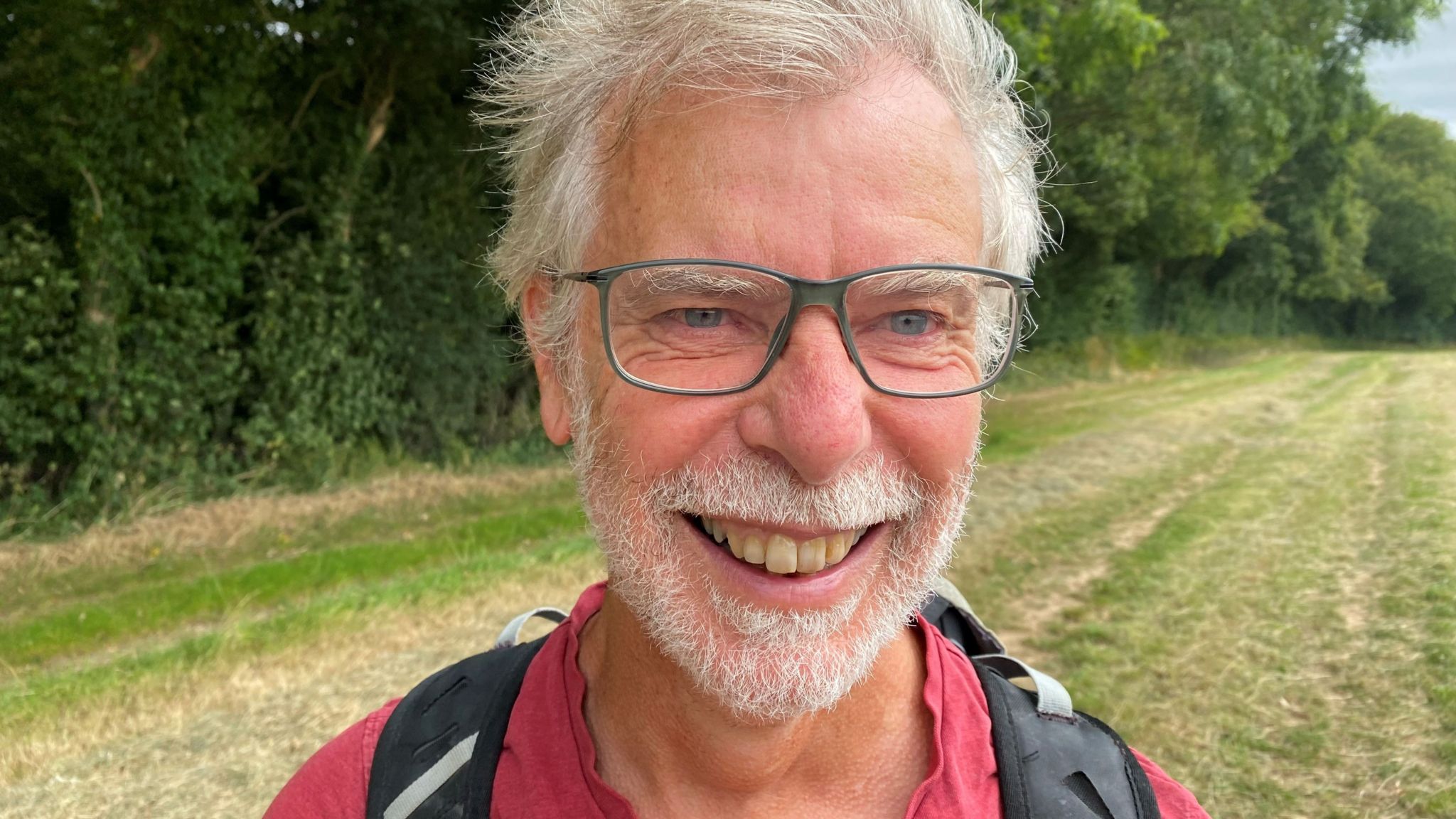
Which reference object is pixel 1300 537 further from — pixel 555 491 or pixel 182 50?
pixel 182 50

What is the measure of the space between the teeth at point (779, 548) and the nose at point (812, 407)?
107mm

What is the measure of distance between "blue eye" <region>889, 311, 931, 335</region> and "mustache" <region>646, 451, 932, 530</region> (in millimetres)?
187

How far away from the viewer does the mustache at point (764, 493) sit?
3.90 feet

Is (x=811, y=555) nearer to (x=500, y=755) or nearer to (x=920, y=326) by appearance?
(x=920, y=326)

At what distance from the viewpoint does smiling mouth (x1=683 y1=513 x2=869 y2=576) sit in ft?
4.03

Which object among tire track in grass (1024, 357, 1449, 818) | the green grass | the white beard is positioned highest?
the white beard

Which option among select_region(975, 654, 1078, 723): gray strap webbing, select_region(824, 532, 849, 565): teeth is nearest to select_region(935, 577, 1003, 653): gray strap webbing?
select_region(975, 654, 1078, 723): gray strap webbing

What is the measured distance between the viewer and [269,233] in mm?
8227

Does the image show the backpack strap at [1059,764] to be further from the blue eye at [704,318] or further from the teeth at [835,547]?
the blue eye at [704,318]

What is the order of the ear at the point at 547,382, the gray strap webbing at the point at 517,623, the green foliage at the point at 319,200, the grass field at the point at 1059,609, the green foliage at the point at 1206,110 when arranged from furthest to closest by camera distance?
the green foliage at the point at 1206,110 → the green foliage at the point at 319,200 → the grass field at the point at 1059,609 → the gray strap webbing at the point at 517,623 → the ear at the point at 547,382

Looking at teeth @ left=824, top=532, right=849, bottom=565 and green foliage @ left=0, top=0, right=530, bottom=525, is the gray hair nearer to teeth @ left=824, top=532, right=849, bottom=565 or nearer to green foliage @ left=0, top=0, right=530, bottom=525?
teeth @ left=824, top=532, right=849, bottom=565

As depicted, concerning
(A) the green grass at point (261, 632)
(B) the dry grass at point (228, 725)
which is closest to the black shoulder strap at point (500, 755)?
(B) the dry grass at point (228, 725)

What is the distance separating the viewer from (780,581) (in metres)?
1.24

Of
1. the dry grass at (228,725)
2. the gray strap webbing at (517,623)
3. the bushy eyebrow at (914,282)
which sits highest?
the bushy eyebrow at (914,282)
